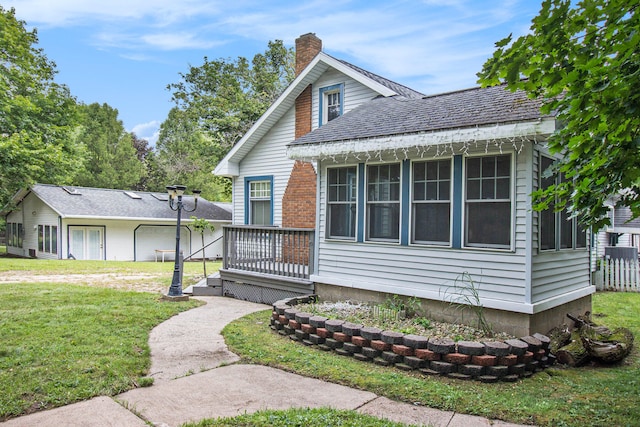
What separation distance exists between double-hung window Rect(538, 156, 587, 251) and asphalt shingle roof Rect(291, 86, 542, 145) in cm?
93

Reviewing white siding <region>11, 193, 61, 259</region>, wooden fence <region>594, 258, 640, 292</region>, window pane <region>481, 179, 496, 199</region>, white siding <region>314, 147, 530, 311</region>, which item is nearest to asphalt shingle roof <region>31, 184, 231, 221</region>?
white siding <region>11, 193, 61, 259</region>

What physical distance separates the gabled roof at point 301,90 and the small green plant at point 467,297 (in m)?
5.37

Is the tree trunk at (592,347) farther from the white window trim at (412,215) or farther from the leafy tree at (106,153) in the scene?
the leafy tree at (106,153)

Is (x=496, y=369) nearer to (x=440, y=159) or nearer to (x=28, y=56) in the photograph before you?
(x=440, y=159)

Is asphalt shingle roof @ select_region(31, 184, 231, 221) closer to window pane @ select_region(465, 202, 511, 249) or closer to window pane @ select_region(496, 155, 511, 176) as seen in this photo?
window pane @ select_region(465, 202, 511, 249)

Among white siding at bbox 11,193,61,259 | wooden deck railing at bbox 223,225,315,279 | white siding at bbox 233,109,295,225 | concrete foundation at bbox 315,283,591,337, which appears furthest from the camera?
white siding at bbox 11,193,61,259

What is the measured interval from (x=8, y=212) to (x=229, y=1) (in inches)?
1013

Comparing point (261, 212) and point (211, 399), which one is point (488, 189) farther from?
point (261, 212)

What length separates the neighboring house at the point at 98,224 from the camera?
22.9m

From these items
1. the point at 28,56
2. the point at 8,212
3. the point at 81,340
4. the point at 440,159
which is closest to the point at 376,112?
the point at 440,159

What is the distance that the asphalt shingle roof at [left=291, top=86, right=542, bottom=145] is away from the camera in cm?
629

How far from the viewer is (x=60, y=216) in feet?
72.9

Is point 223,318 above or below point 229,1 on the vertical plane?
below

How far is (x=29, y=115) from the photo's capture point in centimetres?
2277
